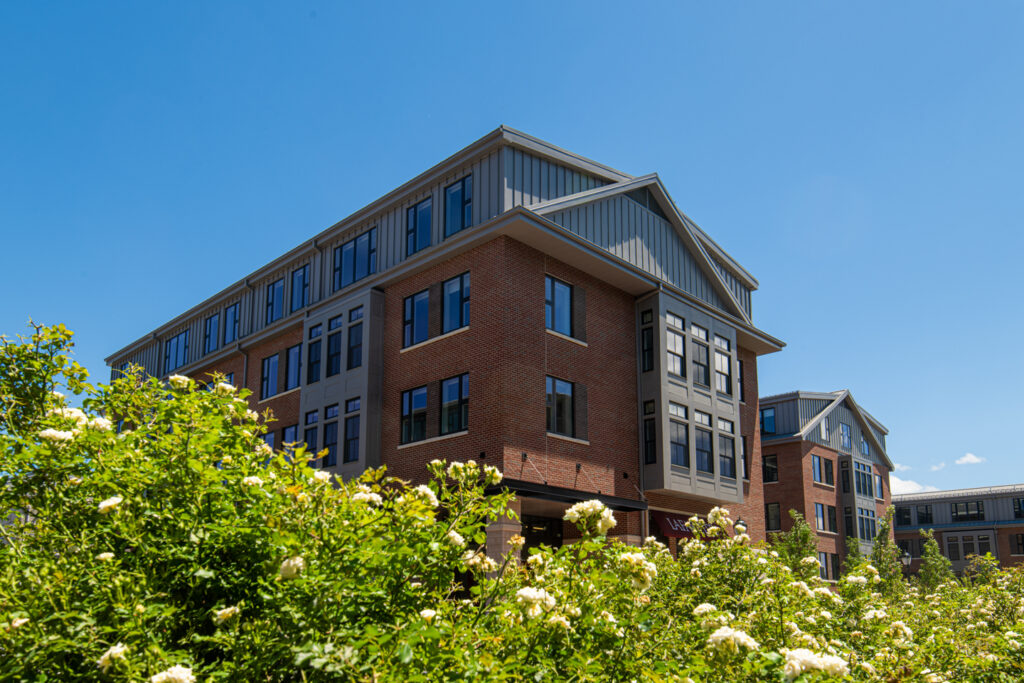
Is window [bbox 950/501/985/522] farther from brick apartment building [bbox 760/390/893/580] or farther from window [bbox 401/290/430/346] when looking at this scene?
window [bbox 401/290/430/346]

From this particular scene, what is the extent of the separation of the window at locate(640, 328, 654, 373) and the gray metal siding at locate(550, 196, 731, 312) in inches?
74.8

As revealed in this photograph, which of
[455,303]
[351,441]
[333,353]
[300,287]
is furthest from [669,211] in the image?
[300,287]

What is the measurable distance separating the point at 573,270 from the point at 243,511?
802 inches

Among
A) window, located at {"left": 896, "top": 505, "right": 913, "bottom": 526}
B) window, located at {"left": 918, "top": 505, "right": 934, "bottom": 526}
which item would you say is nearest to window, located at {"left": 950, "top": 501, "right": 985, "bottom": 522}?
window, located at {"left": 918, "top": 505, "right": 934, "bottom": 526}

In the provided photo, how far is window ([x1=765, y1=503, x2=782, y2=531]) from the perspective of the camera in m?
46.2

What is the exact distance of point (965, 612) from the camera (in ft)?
44.0

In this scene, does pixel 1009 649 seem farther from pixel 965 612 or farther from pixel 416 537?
pixel 965 612

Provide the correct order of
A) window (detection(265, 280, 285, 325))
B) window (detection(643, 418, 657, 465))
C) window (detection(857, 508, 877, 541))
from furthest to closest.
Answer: window (detection(857, 508, 877, 541))
window (detection(265, 280, 285, 325))
window (detection(643, 418, 657, 465))

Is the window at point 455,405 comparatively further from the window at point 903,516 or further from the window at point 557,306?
the window at point 903,516

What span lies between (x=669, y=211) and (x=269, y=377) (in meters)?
16.3

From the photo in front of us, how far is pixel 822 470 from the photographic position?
48.6m

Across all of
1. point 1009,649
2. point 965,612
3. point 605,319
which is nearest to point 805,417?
point 605,319

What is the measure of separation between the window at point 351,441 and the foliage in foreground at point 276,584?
1934cm

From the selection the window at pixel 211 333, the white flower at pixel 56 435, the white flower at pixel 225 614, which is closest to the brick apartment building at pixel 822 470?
the window at pixel 211 333
